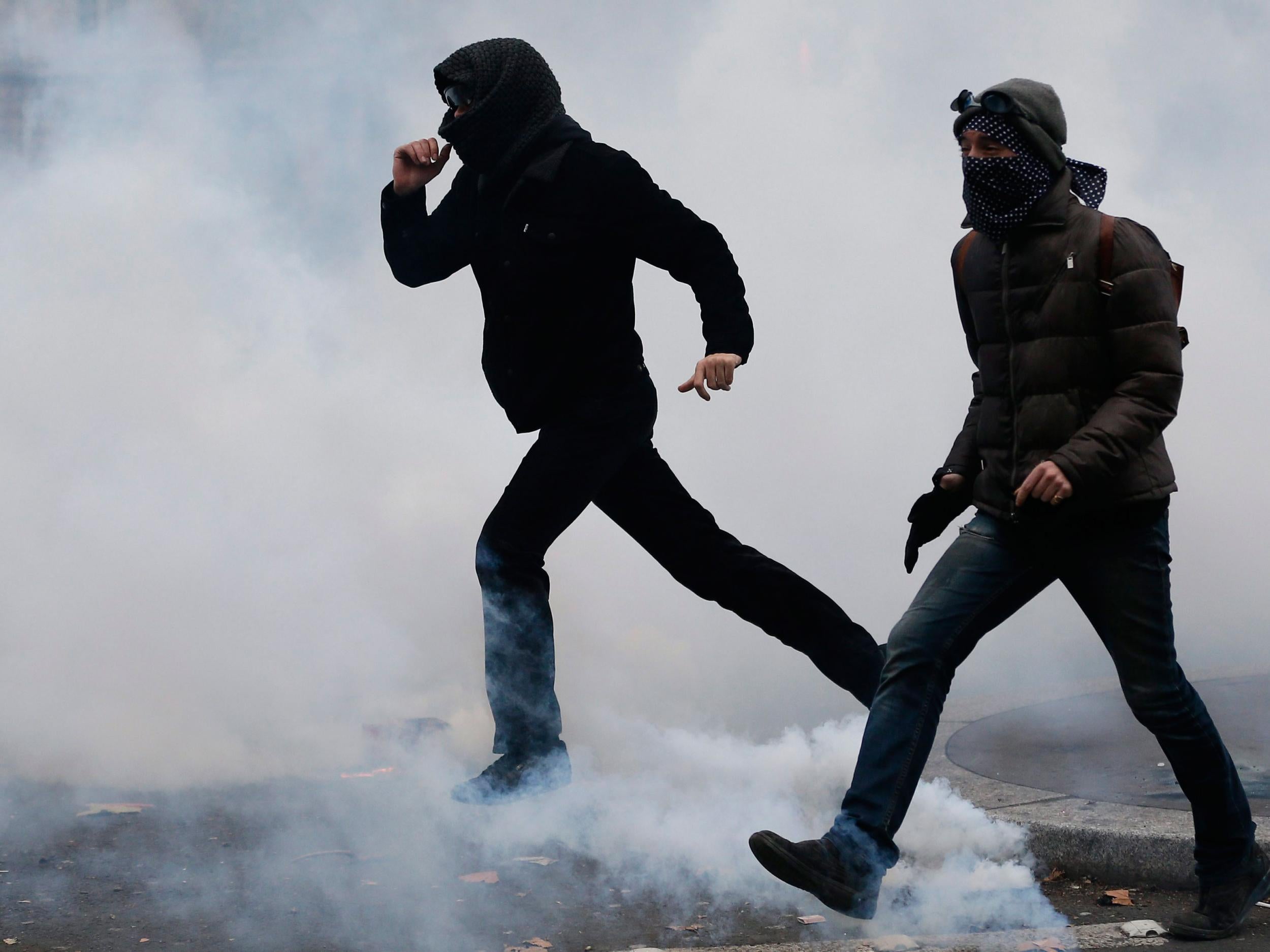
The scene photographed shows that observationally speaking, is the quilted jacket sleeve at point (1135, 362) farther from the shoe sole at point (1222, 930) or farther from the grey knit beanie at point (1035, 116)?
the shoe sole at point (1222, 930)

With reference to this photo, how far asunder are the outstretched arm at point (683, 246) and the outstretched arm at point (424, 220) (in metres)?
0.47

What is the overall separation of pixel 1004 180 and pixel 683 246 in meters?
0.93

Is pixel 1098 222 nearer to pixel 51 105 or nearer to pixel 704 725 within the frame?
pixel 704 725

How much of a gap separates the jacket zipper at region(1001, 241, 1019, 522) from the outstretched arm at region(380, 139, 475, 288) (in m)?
1.50

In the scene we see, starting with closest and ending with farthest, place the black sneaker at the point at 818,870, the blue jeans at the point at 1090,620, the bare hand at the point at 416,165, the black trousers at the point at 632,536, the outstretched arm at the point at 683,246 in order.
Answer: the black sneaker at the point at 818,870 < the blue jeans at the point at 1090,620 < the outstretched arm at the point at 683,246 < the black trousers at the point at 632,536 < the bare hand at the point at 416,165

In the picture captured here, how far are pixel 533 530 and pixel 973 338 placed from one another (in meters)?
1.25

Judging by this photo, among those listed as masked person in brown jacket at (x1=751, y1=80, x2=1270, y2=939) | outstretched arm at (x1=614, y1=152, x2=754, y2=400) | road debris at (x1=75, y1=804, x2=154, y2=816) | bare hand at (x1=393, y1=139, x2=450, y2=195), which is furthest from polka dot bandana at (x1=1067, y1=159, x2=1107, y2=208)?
road debris at (x1=75, y1=804, x2=154, y2=816)

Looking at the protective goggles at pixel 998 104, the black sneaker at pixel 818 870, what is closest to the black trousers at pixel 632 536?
the black sneaker at pixel 818 870

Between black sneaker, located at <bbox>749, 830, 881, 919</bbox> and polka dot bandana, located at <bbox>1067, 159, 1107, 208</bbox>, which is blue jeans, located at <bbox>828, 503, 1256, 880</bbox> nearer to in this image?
black sneaker, located at <bbox>749, 830, 881, 919</bbox>

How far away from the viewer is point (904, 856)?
12.9 ft

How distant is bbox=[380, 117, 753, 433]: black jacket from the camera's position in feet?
12.2

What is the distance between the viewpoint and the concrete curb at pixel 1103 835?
3822 mm

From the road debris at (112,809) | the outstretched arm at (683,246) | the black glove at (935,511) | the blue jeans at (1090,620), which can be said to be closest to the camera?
the blue jeans at (1090,620)

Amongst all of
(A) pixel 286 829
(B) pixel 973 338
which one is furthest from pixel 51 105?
(B) pixel 973 338
